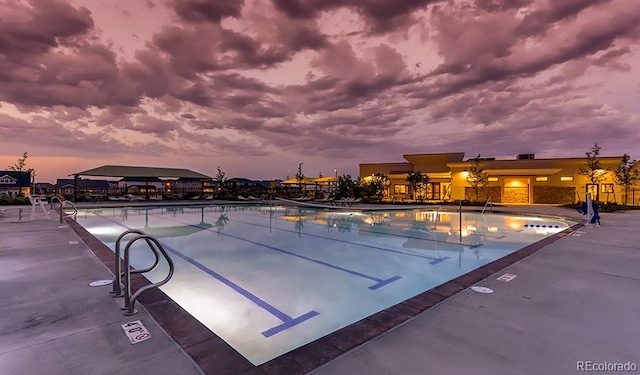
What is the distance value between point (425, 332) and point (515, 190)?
82.2 ft

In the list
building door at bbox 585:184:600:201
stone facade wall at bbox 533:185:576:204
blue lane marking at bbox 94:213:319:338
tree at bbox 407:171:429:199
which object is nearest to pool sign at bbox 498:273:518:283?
blue lane marking at bbox 94:213:319:338

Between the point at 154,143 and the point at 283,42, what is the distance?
70.9 feet

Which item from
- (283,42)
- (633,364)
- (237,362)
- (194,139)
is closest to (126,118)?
(194,139)

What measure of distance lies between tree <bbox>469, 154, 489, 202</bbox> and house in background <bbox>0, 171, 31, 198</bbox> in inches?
1327

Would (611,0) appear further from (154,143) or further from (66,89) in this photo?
(154,143)

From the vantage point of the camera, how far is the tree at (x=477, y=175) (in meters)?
21.8

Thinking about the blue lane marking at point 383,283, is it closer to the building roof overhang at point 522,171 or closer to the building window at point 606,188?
the building roof overhang at point 522,171

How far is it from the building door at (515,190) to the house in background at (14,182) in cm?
3680

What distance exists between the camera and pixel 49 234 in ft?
24.2

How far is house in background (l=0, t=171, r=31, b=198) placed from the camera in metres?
22.4

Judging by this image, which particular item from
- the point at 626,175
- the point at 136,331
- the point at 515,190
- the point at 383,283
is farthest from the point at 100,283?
the point at 626,175

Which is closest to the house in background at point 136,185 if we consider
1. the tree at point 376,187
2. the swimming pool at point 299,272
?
the swimming pool at point 299,272

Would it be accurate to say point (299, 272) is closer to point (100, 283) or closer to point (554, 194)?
point (100, 283)

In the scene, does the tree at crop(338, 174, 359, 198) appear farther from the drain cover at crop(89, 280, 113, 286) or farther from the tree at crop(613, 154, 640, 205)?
the drain cover at crop(89, 280, 113, 286)
